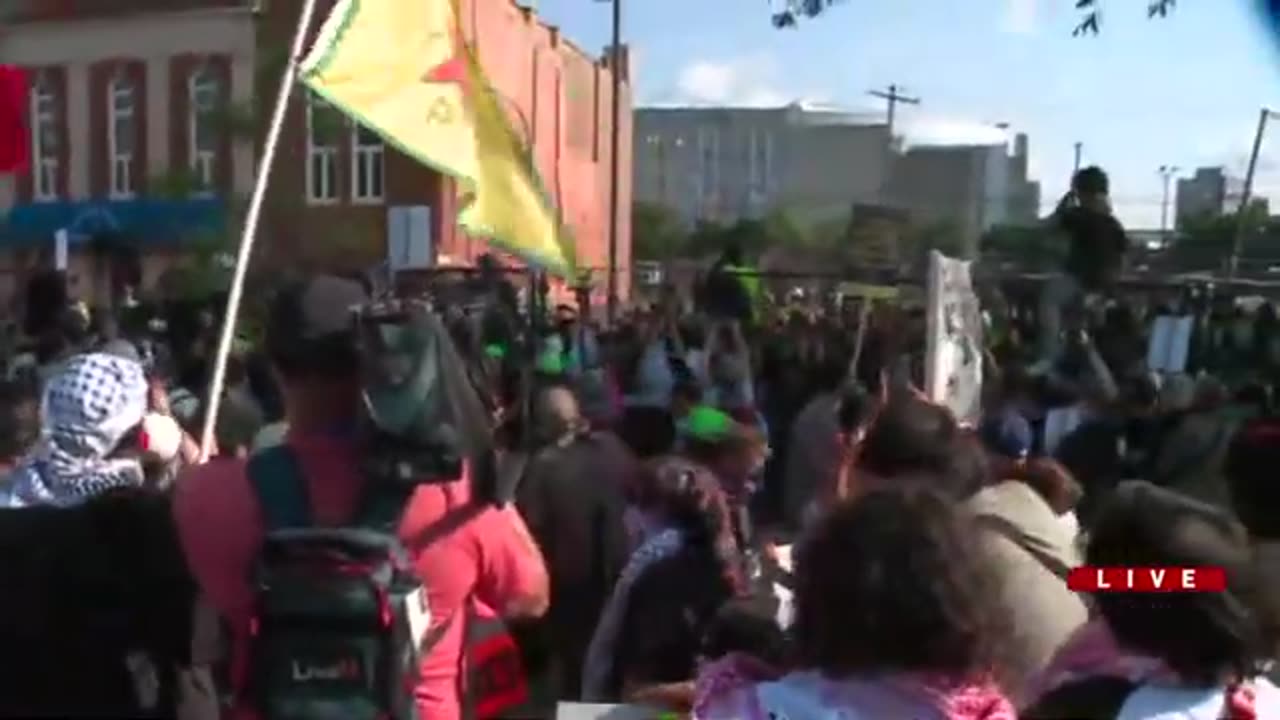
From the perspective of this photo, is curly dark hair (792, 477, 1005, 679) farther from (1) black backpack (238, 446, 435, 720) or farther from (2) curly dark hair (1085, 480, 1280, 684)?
(1) black backpack (238, 446, 435, 720)

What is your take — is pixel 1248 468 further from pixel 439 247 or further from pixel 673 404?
pixel 439 247

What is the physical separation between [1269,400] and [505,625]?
5314 mm

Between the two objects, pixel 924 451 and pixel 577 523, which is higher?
pixel 924 451

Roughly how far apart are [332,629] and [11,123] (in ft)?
17.2

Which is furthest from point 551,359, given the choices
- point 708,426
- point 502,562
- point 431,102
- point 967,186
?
point 967,186

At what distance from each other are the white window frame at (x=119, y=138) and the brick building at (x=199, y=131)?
0.06 ft

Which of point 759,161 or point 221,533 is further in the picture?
point 759,161

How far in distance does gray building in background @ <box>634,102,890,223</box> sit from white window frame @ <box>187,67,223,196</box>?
117 feet

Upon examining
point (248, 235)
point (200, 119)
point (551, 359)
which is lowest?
point (551, 359)

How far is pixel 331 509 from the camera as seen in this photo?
3.04 metres

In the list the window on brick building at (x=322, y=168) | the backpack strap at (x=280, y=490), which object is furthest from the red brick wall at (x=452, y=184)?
Result: the backpack strap at (x=280, y=490)

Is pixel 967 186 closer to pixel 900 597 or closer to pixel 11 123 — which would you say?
pixel 11 123

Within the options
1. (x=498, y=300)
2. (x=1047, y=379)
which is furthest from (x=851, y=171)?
(x=1047, y=379)

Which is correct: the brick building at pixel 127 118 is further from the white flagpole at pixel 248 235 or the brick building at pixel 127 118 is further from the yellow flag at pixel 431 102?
the yellow flag at pixel 431 102
